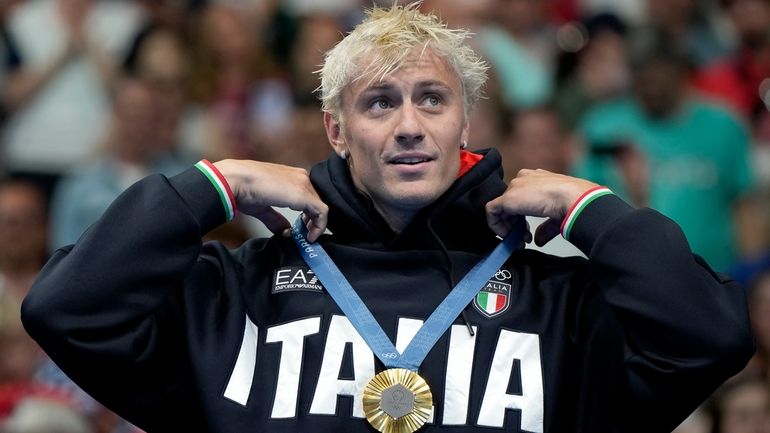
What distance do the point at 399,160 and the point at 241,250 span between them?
0.48 m

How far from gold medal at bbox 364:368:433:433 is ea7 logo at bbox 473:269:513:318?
10.4 inches

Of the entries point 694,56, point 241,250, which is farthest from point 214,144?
point 241,250

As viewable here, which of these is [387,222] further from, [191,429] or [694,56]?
[694,56]

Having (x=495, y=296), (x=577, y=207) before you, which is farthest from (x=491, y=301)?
(x=577, y=207)

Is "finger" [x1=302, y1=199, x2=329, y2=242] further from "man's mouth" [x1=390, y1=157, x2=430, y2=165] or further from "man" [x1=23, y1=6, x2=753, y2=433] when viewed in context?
"man's mouth" [x1=390, y1=157, x2=430, y2=165]

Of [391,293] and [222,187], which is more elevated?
[222,187]

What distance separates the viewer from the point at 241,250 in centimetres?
357

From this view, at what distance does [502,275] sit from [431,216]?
228 millimetres

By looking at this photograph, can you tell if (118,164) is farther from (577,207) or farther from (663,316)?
(663,316)

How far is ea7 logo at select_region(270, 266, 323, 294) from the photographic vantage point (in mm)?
3410

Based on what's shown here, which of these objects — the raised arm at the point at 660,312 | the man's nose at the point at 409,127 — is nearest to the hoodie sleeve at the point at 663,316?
the raised arm at the point at 660,312

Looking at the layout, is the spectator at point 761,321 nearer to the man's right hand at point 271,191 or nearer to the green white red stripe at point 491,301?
the green white red stripe at point 491,301

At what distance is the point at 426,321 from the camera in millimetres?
3297

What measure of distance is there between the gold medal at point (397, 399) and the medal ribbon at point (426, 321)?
0.13 ft
